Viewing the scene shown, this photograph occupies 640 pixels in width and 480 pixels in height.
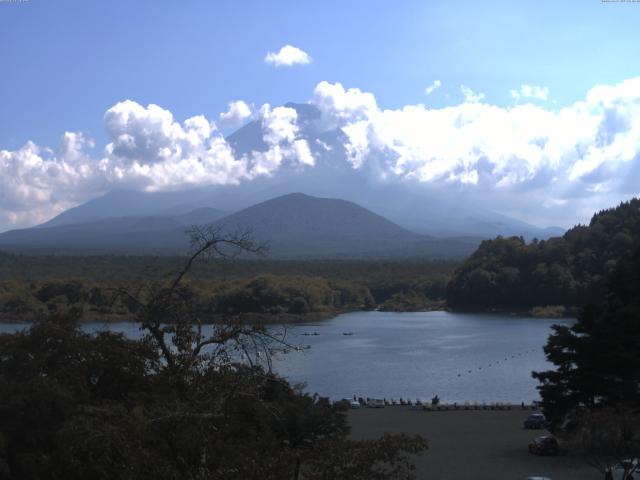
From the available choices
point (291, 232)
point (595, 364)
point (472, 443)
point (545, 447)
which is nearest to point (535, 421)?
point (472, 443)

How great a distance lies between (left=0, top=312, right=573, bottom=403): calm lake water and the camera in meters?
21.3

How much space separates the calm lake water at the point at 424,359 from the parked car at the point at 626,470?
747 cm

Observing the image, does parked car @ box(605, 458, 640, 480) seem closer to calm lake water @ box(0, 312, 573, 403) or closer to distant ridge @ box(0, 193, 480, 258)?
calm lake water @ box(0, 312, 573, 403)

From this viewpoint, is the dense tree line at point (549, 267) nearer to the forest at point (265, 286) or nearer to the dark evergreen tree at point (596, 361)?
the forest at point (265, 286)

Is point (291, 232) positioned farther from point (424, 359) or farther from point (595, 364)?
point (595, 364)

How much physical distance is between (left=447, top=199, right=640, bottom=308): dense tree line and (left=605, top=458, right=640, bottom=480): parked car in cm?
3361

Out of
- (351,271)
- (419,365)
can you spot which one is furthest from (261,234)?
(419,365)

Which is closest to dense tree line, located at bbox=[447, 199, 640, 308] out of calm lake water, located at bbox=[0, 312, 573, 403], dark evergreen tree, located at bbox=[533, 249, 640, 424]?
calm lake water, located at bbox=[0, 312, 573, 403]

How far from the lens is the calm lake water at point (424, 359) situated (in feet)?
69.8

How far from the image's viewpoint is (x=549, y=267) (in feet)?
149

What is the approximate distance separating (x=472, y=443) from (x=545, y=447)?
5.04 ft

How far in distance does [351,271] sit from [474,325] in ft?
89.3

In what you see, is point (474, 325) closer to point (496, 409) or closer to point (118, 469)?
point (496, 409)

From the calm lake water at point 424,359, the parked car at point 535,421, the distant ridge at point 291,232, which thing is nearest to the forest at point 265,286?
the calm lake water at point 424,359
